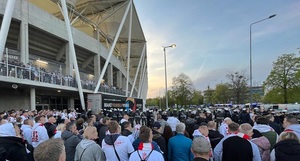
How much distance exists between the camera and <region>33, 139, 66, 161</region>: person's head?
2.51m

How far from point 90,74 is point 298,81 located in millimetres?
33126

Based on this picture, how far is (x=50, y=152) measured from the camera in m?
2.54

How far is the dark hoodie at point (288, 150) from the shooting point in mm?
3971

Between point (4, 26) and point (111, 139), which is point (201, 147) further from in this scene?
point (4, 26)

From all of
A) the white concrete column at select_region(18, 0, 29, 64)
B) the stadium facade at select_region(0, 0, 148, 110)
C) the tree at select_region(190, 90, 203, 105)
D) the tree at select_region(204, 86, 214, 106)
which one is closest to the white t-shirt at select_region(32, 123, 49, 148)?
the stadium facade at select_region(0, 0, 148, 110)

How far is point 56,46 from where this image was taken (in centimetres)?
3183

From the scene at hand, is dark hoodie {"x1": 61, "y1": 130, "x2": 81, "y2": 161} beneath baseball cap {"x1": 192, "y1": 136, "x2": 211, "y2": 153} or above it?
beneath

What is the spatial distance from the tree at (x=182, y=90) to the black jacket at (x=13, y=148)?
166 feet

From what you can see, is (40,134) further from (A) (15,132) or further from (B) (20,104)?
(B) (20,104)

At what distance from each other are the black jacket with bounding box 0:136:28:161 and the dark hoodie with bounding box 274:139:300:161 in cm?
405

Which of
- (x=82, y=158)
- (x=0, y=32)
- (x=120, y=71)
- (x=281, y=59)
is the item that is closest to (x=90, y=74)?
(x=120, y=71)

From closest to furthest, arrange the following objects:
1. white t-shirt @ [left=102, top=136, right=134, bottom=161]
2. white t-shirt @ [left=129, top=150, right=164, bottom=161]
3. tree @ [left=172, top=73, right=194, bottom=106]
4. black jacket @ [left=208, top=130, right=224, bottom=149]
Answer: white t-shirt @ [left=129, top=150, right=164, bottom=161], white t-shirt @ [left=102, top=136, right=134, bottom=161], black jacket @ [left=208, top=130, right=224, bottom=149], tree @ [left=172, top=73, right=194, bottom=106]

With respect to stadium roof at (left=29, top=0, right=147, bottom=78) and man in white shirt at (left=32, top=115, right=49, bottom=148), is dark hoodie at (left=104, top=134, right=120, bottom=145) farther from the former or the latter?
stadium roof at (left=29, top=0, right=147, bottom=78)

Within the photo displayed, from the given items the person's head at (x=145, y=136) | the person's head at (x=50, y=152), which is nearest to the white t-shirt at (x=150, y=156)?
the person's head at (x=145, y=136)
